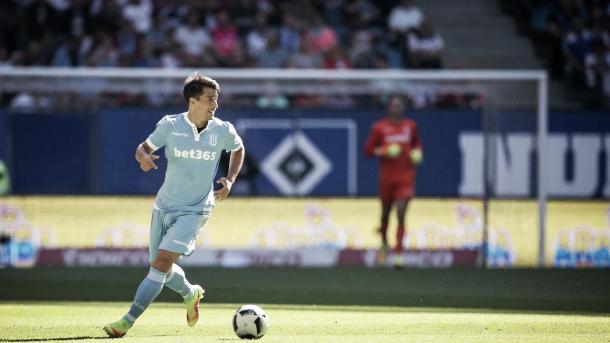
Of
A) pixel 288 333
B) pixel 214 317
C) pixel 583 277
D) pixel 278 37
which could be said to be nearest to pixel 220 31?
pixel 278 37

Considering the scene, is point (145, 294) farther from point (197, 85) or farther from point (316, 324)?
point (316, 324)

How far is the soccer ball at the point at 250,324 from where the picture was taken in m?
9.51

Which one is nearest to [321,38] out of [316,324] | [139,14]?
[139,14]

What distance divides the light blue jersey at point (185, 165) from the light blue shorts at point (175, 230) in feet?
0.17

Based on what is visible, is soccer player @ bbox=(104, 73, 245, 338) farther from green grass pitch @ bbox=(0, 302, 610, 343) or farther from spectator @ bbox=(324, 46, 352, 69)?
spectator @ bbox=(324, 46, 352, 69)

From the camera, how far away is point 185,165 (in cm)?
991

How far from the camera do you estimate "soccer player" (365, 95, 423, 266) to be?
1723 cm

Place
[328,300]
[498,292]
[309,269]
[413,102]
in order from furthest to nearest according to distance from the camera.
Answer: [413,102] → [309,269] → [498,292] → [328,300]

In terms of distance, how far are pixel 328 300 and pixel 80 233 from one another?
5981 millimetres

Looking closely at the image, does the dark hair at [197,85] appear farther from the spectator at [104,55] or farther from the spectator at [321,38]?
the spectator at [321,38]

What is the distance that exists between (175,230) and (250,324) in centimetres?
98

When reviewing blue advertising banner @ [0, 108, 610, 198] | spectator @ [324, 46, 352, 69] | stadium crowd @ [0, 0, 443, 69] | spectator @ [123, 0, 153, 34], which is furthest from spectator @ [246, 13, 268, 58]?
blue advertising banner @ [0, 108, 610, 198]

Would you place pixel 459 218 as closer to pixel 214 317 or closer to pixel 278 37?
pixel 278 37

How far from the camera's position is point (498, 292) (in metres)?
14.2
